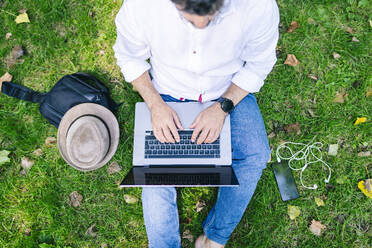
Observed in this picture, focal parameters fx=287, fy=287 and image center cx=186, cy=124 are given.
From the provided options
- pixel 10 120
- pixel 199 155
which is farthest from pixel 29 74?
pixel 199 155

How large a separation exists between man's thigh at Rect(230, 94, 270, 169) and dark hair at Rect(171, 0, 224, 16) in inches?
52.2

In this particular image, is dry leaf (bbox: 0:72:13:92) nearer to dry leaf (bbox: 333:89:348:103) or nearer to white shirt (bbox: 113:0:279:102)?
white shirt (bbox: 113:0:279:102)

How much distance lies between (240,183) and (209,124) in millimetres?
675

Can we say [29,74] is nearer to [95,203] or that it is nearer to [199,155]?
[95,203]

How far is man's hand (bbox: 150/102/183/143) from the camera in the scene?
2.58 m

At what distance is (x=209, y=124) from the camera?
2.58 m

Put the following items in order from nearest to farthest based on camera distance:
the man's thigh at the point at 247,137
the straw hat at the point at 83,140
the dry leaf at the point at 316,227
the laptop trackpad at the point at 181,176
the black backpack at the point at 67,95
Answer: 1. the laptop trackpad at the point at 181,176
2. the man's thigh at the point at 247,137
3. the straw hat at the point at 83,140
4. the black backpack at the point at 67,95
5. the dry leaf at the point at 316,227

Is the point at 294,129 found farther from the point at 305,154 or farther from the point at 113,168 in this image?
the point at 113,168

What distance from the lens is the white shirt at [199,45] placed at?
6.39 ft

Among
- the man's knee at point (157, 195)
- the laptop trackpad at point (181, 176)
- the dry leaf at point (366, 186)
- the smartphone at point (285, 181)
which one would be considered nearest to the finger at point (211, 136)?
the laptop trackpad at point (181, 176)

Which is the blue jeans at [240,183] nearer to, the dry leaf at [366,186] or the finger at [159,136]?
the finger at [159,136]

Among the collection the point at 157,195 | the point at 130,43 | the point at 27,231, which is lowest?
the point at 27,231

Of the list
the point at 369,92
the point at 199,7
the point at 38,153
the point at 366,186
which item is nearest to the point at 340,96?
the point at 369,92

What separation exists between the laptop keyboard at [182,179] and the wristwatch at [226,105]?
584mm
